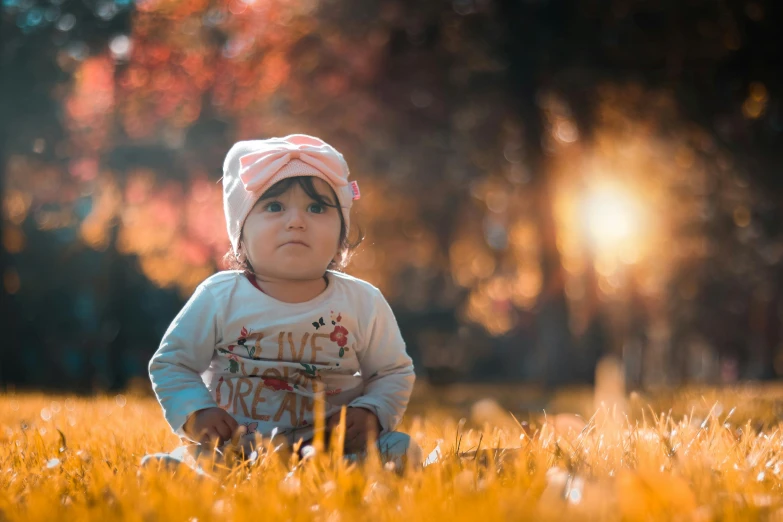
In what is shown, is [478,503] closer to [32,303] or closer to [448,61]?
[448,61]

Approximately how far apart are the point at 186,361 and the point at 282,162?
2.89 ft

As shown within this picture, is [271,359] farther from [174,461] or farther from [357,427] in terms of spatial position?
[174,461]

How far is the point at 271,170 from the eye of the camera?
3262mm

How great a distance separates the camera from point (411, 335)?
25.0 m

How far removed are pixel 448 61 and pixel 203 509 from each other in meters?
11.8

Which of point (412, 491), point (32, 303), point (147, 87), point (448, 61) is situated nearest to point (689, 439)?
point (412, 491)

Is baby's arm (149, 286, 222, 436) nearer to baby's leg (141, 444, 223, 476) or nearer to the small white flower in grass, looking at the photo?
baby's leg (141, 444, 223, 476)

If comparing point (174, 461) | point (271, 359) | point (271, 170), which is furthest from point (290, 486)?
point (271, 170)

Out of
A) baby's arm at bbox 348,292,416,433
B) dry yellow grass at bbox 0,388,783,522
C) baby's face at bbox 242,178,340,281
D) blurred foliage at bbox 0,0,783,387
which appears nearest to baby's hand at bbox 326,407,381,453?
baby's arm at bbox 348,292,416,433

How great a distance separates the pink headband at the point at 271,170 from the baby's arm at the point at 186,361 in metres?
0.38

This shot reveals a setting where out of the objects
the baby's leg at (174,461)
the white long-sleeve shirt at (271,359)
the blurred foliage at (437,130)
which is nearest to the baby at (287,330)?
the white long-sleeve shirt at (271,359)

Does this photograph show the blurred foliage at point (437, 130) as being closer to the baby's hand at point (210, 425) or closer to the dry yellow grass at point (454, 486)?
the dry yellow grass at point (454, 486)

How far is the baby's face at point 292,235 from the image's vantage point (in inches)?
130

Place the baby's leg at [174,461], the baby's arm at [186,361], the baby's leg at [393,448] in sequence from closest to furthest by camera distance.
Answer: the baby's leg at [174,461] → the baby's leg at [393,448] → the baby's arm at [186,361]
